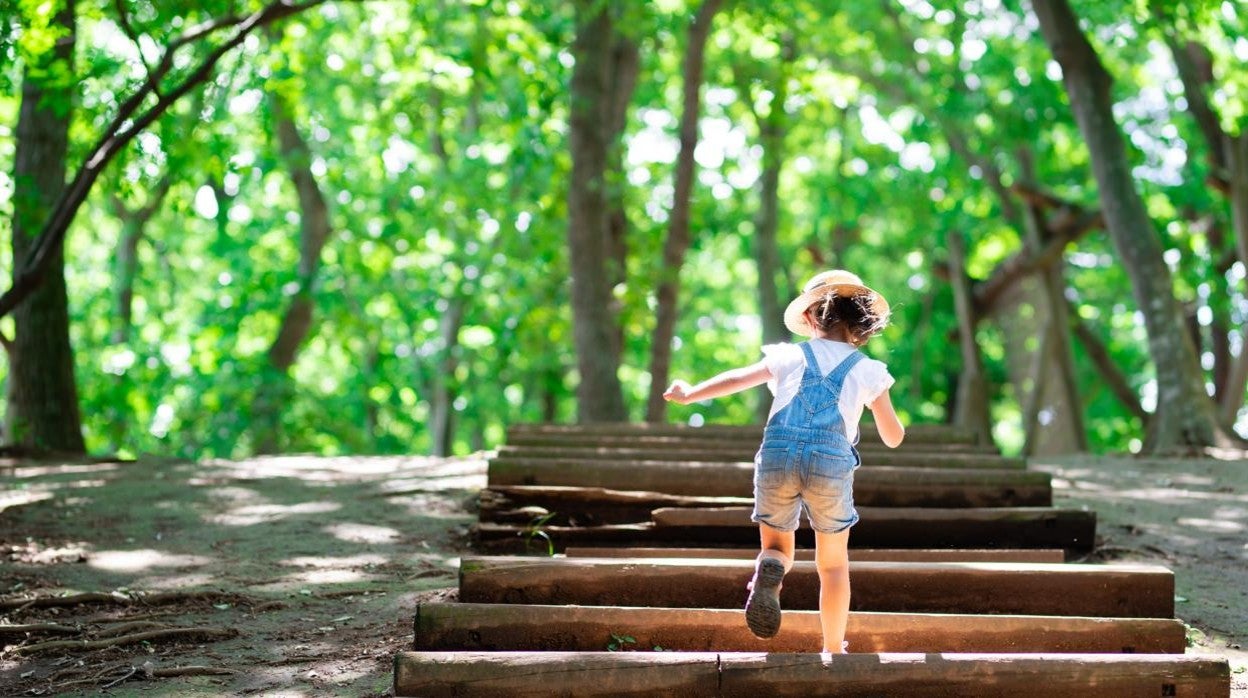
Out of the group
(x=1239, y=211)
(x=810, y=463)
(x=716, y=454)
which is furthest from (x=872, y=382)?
(x=1239, y=211)

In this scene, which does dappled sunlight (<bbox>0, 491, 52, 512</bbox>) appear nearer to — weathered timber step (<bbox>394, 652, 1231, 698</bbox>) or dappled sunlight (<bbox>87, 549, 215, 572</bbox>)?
dappled sunlight (<bbox>87, 549, 215, 572</bbox>)

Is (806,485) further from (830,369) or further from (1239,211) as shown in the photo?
(1239,211)

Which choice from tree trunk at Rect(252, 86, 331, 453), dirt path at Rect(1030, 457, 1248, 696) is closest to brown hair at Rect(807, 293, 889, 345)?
dirt path at Rect(1030, 457, 1248, 696)

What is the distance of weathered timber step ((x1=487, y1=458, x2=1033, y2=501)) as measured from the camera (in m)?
6.89

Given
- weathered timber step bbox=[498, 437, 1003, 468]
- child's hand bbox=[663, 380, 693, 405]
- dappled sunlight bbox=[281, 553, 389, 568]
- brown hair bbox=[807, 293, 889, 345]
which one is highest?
brown hair bbox=[807, 293, 889, 345]

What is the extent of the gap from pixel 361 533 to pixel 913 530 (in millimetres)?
3325

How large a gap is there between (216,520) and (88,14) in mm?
4498

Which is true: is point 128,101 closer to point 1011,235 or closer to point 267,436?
point 267,436

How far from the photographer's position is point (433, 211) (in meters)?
19.4

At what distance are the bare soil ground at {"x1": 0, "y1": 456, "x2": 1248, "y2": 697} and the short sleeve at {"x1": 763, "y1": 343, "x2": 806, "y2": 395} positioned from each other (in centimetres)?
187

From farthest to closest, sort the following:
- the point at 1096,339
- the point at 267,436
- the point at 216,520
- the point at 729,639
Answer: the point at 1096,339 < the point at 267,436 < the point at 216,520 < the point at 729,639

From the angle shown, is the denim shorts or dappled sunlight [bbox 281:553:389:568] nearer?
the denim shorts

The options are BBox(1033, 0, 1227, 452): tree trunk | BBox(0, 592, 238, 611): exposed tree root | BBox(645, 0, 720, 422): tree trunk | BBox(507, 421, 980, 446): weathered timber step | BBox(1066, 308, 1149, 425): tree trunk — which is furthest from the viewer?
BBox(1066, 308, 1149, 425): tree trunk

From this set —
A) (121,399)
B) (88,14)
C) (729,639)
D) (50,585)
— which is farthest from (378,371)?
(729,639)
